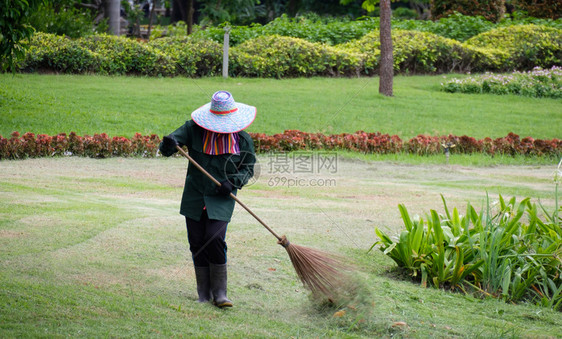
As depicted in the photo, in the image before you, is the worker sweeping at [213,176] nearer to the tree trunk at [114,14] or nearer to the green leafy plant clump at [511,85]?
the green leafy plant clump at [511,85]

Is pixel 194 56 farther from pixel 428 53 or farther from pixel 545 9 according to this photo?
pixel 545 9

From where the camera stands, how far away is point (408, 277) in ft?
17.3

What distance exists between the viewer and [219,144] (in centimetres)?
428

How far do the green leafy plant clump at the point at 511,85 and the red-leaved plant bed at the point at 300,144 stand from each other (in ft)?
19.0

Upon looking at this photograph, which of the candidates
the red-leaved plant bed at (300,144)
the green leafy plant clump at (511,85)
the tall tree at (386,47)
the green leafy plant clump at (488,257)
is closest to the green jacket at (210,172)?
the green leafy plant clump at (488,257)

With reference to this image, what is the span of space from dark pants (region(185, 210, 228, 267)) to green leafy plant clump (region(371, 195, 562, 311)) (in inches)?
62.7

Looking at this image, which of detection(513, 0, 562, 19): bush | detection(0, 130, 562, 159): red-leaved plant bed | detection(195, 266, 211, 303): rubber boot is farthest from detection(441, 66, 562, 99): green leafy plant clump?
detection(195, 266, 211, 303): rubber boot

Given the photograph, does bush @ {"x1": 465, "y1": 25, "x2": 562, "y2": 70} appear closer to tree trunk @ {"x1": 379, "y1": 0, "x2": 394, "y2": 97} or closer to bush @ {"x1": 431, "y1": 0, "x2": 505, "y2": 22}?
bush @ {"x1": 431, "y1": 0, "x2": 505, "y2": 22}

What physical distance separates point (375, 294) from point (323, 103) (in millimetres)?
10152

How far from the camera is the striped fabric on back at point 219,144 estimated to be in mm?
4277

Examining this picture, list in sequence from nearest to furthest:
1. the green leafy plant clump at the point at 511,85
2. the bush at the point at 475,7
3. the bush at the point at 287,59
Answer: the bush at the point at 287,59 → the green leafy plant clump at the point at 511,85 → the bush at the point at 475,7

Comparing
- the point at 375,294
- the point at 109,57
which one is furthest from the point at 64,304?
the point at 109,57

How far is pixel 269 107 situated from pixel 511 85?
8646 mm

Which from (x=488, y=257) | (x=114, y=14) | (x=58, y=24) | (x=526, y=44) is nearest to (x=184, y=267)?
(x=488, y=257)
